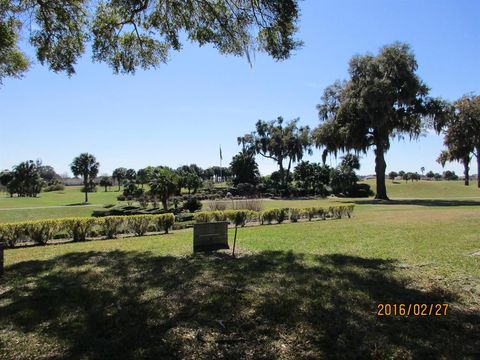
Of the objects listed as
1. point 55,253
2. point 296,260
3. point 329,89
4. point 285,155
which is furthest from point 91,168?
point 296,260

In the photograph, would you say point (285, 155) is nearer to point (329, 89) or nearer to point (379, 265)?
point (329, 89)

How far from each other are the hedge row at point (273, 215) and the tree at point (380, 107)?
15747 mm

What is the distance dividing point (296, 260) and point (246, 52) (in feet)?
19.5

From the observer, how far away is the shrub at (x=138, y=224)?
1438cm

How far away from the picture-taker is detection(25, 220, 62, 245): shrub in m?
12.3

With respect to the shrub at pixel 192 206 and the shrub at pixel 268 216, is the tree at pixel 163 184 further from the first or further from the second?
the shrub at pixel 268 216

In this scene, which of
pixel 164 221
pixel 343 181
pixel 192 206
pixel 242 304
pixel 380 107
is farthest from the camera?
pixel 343 181

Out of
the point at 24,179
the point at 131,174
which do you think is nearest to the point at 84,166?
the point at 24,179

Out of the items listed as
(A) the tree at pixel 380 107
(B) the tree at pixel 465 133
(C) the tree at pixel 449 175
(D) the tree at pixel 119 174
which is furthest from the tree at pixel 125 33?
(C) the tree at pixel 449 175

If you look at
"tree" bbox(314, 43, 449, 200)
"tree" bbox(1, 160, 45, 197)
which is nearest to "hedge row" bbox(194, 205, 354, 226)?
"tree" bbox(314, 43, 449, 200)

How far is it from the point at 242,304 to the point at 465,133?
51.5 metres

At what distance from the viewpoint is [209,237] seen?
9180mm

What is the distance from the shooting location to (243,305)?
5047 mm

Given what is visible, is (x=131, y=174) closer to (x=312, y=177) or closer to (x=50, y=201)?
(x=50, y=201)
